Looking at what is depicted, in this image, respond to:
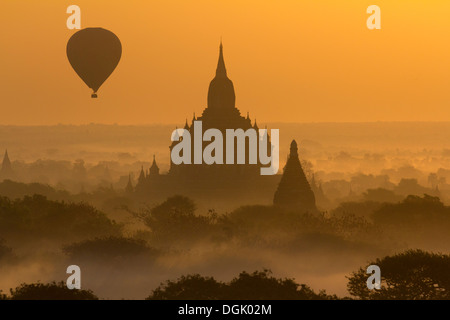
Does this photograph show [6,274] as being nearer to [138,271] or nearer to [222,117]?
[138,271]

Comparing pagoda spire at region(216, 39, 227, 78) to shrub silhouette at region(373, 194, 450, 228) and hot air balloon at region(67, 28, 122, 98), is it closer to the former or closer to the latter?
shrub silhouette at region(373, 194, 450, 228)

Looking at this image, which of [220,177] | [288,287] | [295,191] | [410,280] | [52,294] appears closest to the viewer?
[52,294]

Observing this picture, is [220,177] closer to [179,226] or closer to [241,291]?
[179,226]

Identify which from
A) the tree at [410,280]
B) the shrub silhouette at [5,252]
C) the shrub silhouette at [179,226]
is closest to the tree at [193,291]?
the tree at [410,280]

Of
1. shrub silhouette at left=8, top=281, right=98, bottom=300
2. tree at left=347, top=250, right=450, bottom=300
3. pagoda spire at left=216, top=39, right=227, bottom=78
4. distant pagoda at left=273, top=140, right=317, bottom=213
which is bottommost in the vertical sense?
shrub silhouette at left=8, top=281, right=98, bottom=300

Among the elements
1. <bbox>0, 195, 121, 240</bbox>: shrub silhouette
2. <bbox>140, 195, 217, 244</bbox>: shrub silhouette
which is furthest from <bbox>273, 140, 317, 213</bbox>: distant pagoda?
<bbox>0, 195, 121, 240</bbox>: shrub silhouette

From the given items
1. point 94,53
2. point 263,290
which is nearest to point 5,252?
point 94,53
